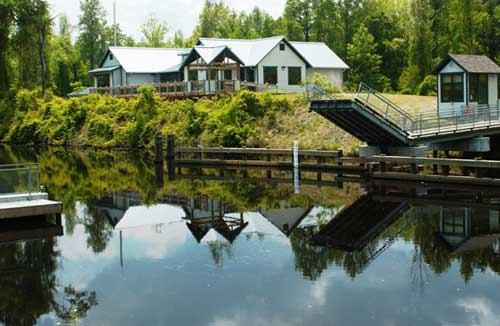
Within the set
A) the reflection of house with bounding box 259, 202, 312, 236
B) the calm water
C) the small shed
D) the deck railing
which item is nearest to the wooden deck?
the calm water

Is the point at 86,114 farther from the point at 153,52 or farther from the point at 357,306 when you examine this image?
the point at 357,306

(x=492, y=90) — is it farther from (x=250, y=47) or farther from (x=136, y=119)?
(x=136, y=119)

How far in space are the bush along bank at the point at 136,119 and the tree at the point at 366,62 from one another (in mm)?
20002

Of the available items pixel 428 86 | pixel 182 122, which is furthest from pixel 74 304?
pixel 428 86

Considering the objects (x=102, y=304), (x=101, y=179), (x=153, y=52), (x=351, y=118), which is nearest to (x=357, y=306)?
(x=102, y=304)

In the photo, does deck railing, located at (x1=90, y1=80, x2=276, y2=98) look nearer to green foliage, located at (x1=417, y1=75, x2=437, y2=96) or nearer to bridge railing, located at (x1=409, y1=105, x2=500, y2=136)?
green foliage, located at (x1=417, y1=75, x2=437, y2=96)

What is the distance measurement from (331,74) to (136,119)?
A: 673 inches

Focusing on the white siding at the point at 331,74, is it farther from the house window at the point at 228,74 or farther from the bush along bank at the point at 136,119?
the bush along bank at the point at 136,119

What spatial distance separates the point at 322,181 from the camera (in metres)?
34.9

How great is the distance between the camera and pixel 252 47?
62.1 m

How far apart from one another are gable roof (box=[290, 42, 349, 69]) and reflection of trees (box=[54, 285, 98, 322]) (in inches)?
1794

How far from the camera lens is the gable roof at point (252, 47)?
5903 cm

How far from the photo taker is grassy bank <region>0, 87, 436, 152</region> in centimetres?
4756

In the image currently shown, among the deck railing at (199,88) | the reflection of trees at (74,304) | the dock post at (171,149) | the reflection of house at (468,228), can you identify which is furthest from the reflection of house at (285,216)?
the deck railing at (199,88)
